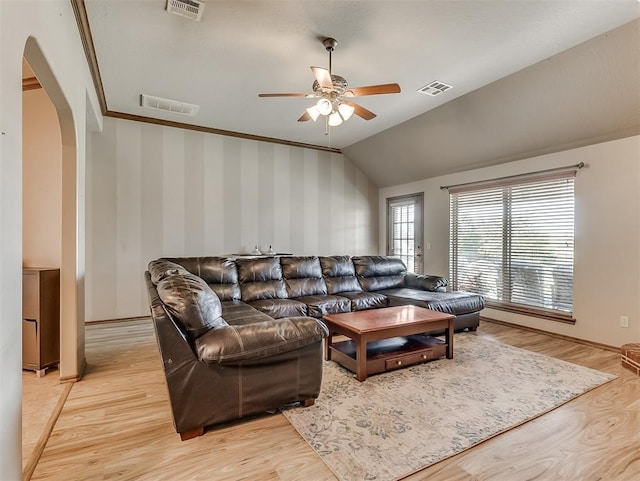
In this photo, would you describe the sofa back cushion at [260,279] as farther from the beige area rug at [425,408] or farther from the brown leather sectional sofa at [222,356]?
the beige area rug at [425,408]

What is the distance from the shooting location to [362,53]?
3.20 m

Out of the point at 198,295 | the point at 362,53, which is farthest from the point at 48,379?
the point at 362,53

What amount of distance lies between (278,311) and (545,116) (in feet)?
12.8

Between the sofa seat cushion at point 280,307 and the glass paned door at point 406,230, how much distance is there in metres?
3.27

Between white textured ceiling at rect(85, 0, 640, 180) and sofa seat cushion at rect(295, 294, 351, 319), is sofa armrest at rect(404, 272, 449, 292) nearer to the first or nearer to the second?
sofa seat cushion at rect(295, 294, 351, 319)

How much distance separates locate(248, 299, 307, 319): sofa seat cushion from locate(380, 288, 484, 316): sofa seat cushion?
127 centimetres

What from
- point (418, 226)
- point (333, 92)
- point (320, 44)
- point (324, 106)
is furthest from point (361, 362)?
point (418, 226)

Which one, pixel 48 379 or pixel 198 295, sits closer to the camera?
pixel 198 295

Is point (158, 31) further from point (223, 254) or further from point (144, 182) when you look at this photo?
point (223, 254)

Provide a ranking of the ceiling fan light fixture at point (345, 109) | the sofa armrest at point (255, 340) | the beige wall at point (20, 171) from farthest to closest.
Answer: the ceiling fan light fixture at point (345, 109), the sofa armrest at point (255, 340), the beige wall at point (20, 171)

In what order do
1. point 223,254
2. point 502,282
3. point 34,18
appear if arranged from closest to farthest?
1. point 34,18
2. point 502,282
3. point 223,254

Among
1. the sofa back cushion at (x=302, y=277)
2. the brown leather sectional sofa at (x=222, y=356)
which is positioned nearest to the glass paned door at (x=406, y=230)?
the sofa back cushion at (x=302, y=277)

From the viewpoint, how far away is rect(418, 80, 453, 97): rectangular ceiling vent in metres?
3.84

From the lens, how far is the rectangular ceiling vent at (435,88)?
384cm
